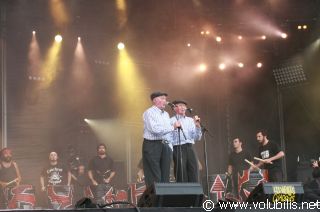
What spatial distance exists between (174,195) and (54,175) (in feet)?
25.3

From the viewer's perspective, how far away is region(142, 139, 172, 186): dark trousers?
8.04m

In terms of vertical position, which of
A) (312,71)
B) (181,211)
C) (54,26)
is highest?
(54,26)

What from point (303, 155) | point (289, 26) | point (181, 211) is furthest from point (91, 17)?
point (181, 211)

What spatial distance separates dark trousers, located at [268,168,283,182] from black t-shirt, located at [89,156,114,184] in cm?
344

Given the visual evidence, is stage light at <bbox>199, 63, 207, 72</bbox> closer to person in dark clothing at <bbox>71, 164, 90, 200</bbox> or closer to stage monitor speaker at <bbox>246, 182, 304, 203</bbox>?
person in dark clothing at <bbox>71, 164, 90, 200</bbox>

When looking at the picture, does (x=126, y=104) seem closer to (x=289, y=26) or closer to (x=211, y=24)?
(x=211, y=24)

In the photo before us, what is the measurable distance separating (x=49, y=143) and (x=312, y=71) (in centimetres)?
679

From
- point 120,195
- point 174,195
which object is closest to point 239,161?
point 120,195

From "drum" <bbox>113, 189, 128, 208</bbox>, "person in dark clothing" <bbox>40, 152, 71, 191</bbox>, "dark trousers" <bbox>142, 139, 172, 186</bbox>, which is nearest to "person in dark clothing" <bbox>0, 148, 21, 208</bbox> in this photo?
"person in dark clothing" <bbox>40, 152, 71, 191</bbox>

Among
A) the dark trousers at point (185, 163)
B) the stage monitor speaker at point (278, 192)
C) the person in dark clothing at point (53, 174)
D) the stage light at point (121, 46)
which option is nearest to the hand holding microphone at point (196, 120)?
the dark trousers at point (185, 163)

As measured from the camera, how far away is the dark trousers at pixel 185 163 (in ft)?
29.3

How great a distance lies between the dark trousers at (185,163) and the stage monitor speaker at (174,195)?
3.79 meters

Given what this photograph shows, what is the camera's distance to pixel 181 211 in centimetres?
446

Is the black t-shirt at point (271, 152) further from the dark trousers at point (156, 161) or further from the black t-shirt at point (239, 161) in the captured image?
the dark trousers at point (156, 161)
